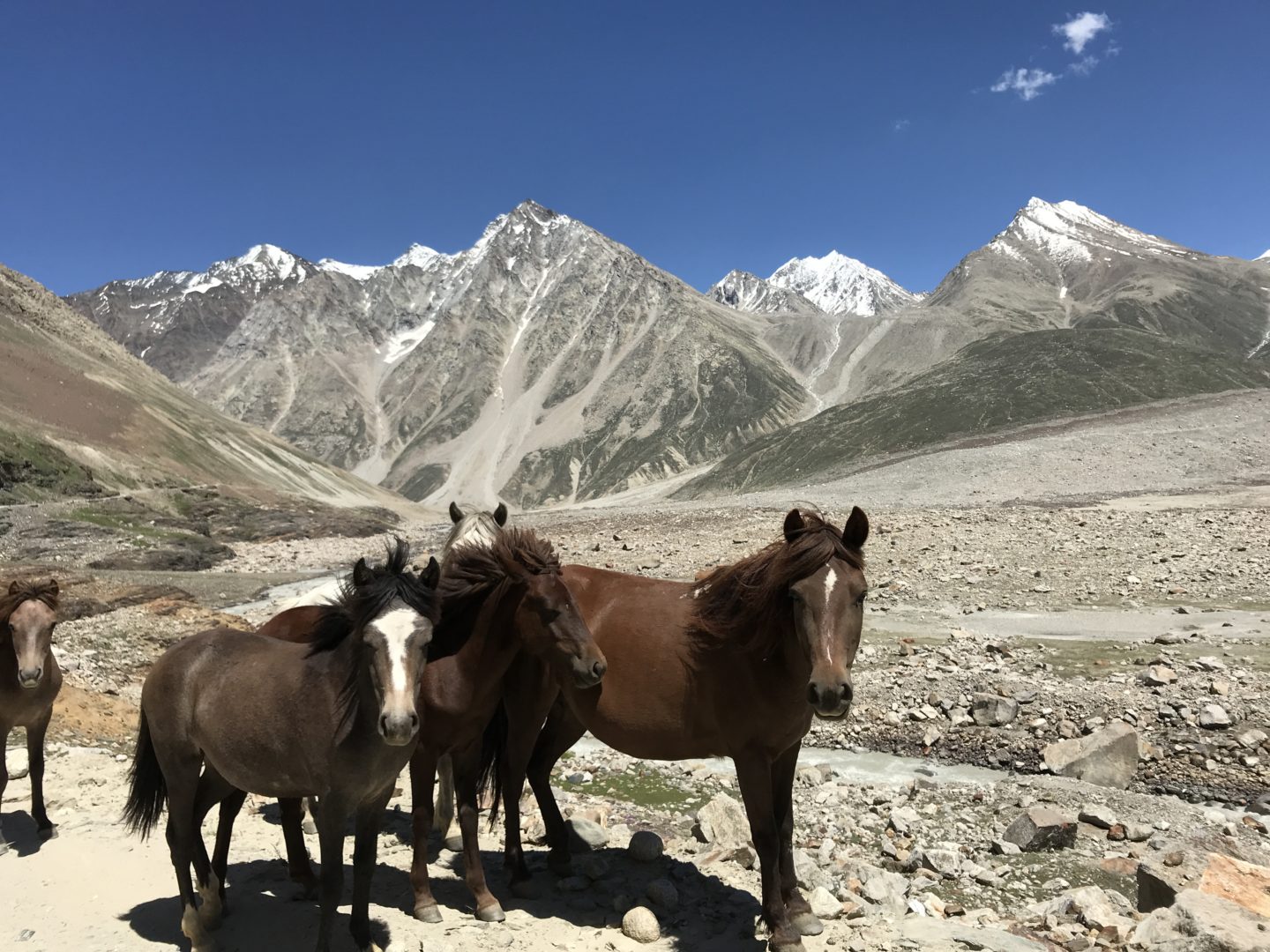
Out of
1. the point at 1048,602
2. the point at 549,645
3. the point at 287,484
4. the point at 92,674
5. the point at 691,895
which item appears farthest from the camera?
the point at 287,484

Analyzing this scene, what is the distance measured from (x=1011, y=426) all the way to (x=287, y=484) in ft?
294

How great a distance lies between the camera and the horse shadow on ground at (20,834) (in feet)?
22.4

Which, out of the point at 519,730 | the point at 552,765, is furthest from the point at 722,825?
the point at 519,730

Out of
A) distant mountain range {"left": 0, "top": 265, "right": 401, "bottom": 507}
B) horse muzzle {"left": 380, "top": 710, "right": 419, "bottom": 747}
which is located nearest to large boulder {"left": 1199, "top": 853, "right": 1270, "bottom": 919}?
A: horse muzzle {"left": 380, "top": 710, "right": 419, "bottom": 747}

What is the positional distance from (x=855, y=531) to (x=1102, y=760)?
22.6 feet

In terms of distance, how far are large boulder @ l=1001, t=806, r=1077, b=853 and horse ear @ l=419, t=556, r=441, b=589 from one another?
6448 millimetres

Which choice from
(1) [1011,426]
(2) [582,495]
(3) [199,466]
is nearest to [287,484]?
(3) [199,466]

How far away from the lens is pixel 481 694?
19.0 feet

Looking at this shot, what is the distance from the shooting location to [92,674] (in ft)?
43.0

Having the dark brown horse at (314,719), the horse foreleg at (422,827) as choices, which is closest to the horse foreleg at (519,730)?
the horse foreleg at (422,827)

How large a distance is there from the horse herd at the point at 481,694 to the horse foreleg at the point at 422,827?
0.06 ft

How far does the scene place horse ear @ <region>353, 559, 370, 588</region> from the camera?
15.4ft

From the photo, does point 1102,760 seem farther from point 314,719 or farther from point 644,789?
point 314,719

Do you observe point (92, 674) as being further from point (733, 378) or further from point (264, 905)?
point (733, 378)
